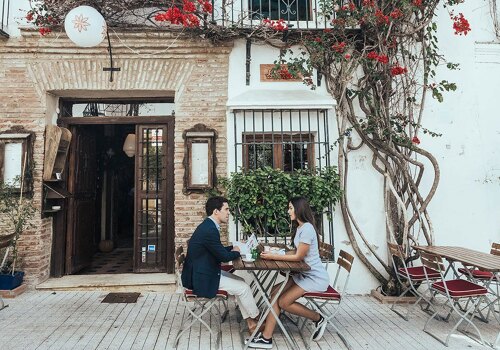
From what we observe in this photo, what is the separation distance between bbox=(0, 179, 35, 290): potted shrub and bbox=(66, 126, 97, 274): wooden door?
0.73 metres

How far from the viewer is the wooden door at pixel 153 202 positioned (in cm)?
591

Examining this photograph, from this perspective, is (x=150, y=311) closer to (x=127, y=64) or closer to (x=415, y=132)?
(x=127, y=64)

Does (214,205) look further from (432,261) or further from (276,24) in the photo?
(276,24)

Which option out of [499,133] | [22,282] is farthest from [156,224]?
[499,133]

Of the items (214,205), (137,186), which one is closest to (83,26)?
(137,186)

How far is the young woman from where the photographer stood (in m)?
3.55

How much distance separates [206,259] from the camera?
3.57 m

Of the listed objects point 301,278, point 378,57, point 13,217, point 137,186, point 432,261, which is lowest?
point 301,278

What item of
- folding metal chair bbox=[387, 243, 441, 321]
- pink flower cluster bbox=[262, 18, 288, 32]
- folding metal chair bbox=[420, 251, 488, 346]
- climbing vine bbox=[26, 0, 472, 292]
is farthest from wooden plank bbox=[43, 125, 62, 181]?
folding metal chair bbox=[420, 251, 488, 346]

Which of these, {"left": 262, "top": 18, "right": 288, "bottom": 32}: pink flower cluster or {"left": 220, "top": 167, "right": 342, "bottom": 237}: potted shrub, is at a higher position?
{"left": 262, "top": 18, "right": 288, "bottom": 32}: pink flower cluster

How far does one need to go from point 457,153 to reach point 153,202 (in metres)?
5.03

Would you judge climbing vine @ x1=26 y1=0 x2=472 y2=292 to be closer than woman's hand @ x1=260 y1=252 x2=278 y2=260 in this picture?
No

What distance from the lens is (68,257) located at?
5875mm

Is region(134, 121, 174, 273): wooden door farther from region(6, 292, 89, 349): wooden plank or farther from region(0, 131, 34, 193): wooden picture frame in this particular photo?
region(0, 131, 34, 193): wooden picture frame
